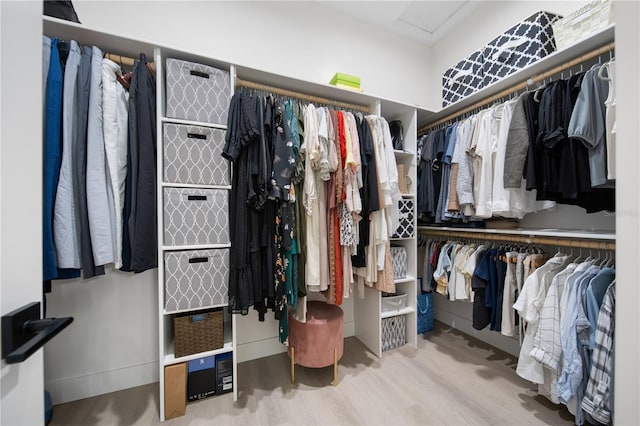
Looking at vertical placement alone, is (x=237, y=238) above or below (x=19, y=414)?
above

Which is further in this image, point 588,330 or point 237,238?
point 237,238

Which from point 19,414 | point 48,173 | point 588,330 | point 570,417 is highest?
point 48,173

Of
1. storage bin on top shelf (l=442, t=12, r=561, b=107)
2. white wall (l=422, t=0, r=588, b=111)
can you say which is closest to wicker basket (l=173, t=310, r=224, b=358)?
storage bin on top shelf (l=442, t=12, r=561, b=107)

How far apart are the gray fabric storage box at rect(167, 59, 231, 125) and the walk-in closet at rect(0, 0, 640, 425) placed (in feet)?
0.03

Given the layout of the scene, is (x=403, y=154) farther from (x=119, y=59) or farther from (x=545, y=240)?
(x=119, y=59)

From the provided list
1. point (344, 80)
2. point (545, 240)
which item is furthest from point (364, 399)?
point (344, 80)

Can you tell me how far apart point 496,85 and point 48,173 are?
2612 millimetres

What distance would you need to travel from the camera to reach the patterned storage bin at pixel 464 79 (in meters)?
1.98

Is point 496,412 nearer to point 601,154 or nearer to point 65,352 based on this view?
point 601,154

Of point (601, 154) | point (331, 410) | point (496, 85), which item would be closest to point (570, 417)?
point (331, 410)

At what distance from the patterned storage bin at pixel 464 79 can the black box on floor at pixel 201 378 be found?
267cm

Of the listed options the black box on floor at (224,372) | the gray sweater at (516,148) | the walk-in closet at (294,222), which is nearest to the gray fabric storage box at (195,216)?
the walk-in closet at (294,222)

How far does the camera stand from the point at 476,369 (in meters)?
1.79

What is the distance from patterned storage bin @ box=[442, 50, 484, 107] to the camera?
6.49ft
